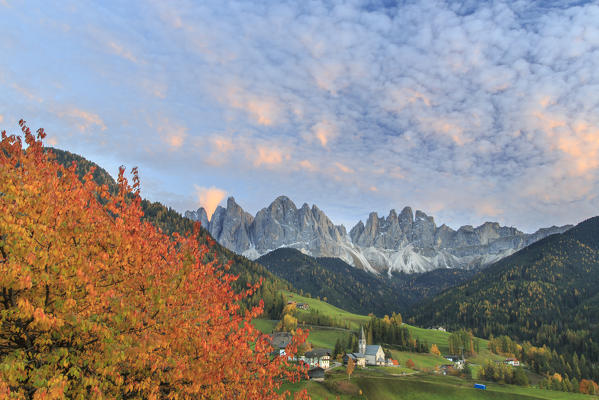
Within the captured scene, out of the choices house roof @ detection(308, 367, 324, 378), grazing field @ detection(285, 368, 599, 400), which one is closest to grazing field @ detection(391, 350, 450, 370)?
grazing field @ detection(285, 368, 599, 400)

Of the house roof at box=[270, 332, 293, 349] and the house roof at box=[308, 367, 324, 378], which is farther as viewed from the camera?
the house roof at box=[270, 332, 293, 349]

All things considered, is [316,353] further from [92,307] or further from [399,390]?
[92,307]

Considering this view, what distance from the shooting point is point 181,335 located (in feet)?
45.9

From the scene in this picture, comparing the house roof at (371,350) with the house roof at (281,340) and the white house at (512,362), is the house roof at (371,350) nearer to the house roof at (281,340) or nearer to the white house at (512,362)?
the house roof at (281,340)

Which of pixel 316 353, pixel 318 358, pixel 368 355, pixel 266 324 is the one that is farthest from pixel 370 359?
pixel 266 324

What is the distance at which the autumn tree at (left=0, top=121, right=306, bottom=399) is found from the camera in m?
10.7

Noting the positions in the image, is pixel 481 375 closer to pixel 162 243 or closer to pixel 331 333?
pixel 331 333

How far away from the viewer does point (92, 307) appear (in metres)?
11.8

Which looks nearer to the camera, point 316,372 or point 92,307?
point 92,307

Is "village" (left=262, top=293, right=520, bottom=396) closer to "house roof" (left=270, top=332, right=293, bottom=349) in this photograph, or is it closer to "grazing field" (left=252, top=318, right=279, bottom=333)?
"house roof" (left=270, top=332, right=293, bottom=349)

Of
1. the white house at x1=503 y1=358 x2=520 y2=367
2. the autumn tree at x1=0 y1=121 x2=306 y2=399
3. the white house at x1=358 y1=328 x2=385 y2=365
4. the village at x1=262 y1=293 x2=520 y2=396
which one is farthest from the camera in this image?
the white house at x1=503 y1=358 x2=520 y2=367

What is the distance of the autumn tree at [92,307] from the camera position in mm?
10742

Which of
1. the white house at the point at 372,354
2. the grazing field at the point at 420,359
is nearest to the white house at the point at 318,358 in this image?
the white house at the point at 372,354

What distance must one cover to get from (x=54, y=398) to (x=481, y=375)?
132 meters
